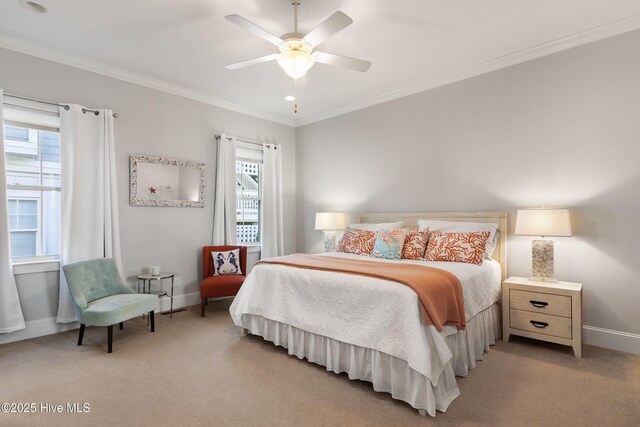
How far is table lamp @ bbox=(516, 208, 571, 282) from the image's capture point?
2.92 metres

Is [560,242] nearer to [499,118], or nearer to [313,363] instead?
[499,118]

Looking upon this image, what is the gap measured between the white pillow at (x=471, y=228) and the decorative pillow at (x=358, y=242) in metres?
0.64

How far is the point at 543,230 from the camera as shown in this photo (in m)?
2.97

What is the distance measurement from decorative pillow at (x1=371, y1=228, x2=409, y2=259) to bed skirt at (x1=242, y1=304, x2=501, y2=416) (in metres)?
1.01

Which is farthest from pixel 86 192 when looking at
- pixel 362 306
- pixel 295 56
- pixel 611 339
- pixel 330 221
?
pixel 611 339

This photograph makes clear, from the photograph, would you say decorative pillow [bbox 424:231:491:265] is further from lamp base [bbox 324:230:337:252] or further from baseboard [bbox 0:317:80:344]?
baseboard [bbox 0:317:80:344]

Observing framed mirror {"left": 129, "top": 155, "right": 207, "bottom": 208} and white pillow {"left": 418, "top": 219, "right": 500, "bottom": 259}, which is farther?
framed mirror {"left": 129, "top": 155, "right": 207, "bottom": 208}

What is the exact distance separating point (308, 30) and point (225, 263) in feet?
9.64

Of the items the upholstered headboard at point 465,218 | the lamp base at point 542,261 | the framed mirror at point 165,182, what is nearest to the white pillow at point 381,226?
the upholstered headboard at point 465,218

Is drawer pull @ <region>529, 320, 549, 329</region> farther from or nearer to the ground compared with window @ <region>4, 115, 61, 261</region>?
nearer to the ground

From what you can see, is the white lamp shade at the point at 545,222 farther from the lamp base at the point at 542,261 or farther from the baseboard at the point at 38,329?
the baseboard at the point at 38,329

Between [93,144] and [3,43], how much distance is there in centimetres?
110

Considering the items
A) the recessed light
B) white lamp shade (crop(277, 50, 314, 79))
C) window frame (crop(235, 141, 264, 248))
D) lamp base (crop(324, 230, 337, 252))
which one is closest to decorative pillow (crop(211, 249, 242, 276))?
window frame (crop(235, 141, 264, 248))

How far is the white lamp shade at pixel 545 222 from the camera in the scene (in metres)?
2.91
